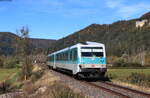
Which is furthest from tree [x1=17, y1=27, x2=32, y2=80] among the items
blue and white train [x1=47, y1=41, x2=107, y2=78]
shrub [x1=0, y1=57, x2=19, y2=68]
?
shrub [x1=0, y1=57, x2=19, y2=68]

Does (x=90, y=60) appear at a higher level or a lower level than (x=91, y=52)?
lower

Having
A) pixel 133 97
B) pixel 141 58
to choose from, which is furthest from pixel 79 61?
pixel 141 58

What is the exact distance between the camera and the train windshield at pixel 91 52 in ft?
75.1

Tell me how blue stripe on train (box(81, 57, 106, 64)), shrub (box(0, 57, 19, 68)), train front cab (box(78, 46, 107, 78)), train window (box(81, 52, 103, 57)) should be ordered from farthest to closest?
shrub (box(0, 57, 19, 68)) < train window (box(81, 52, 103, 57)) < blue stripe on train (box(81, 57, 106, 64)) < train front cab (box(78, 46, 107, 78))

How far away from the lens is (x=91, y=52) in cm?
2295

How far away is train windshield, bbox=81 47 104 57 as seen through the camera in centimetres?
2289

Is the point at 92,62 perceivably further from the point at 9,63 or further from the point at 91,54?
the point at 9,63

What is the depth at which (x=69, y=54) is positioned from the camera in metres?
26.8

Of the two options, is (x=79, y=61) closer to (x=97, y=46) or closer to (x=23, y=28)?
(x=97, y=46)

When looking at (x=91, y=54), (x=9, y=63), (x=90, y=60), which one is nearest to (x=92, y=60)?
(x=90, y=60)

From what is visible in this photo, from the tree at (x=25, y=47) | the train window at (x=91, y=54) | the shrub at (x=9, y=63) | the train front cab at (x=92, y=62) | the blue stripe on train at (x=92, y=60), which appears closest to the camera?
the train front cab at (x=92, y=62)

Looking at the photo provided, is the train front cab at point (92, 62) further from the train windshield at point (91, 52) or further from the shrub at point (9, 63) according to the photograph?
the shrub at point (9, 63)

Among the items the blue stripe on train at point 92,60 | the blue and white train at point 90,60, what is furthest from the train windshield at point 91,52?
the blue stripe on train at point 92,60

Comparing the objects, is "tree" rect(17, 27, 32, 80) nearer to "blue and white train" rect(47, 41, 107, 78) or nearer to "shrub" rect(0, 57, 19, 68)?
"blue and white train" rect(47, 41, 107, 78)
